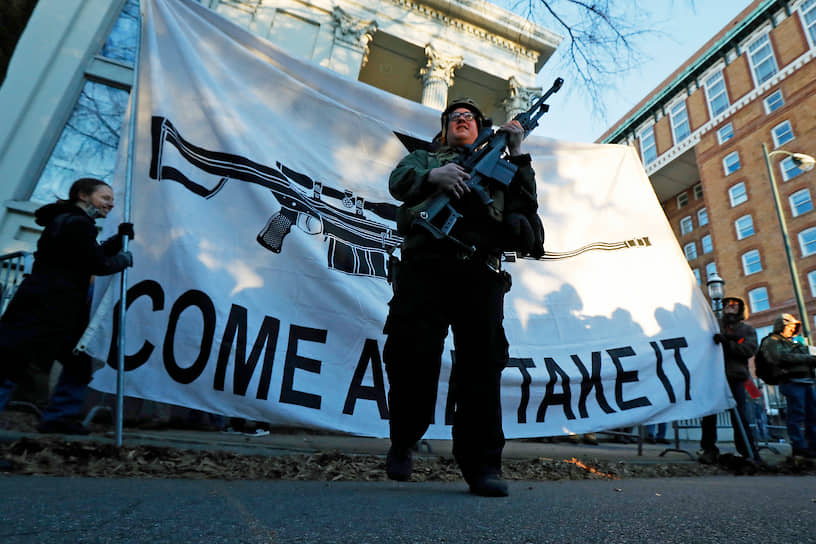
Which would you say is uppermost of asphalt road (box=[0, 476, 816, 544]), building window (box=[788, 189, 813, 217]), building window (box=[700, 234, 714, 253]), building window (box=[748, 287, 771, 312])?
building window (box=[700, 234, 714, 253])

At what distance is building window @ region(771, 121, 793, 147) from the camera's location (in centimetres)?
2494

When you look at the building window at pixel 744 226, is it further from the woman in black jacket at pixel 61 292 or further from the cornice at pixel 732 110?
the woman in black jacket at pixel 61 292

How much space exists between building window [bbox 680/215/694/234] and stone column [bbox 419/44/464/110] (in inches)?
1129

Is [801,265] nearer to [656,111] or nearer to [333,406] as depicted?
[656,111]

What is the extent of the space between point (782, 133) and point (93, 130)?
31.6m

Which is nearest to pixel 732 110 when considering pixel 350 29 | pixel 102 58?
pixel 350 29

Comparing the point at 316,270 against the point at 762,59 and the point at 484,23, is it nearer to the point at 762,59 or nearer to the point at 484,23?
the point at 484,23

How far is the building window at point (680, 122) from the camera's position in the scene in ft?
104

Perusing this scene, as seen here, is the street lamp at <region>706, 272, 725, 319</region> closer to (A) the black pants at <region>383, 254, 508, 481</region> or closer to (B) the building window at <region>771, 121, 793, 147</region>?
(A) the black pants at <region>383, 254, 508, 481</region>

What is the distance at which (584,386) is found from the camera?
3.36 meters

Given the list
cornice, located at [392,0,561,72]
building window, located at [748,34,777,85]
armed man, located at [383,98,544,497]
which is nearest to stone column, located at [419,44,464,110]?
cornice, located at [392,0,561,72]

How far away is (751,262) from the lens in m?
26.3

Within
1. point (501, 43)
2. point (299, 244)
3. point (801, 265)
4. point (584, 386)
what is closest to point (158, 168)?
point (299, 244)

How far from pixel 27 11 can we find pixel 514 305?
10.5ft
